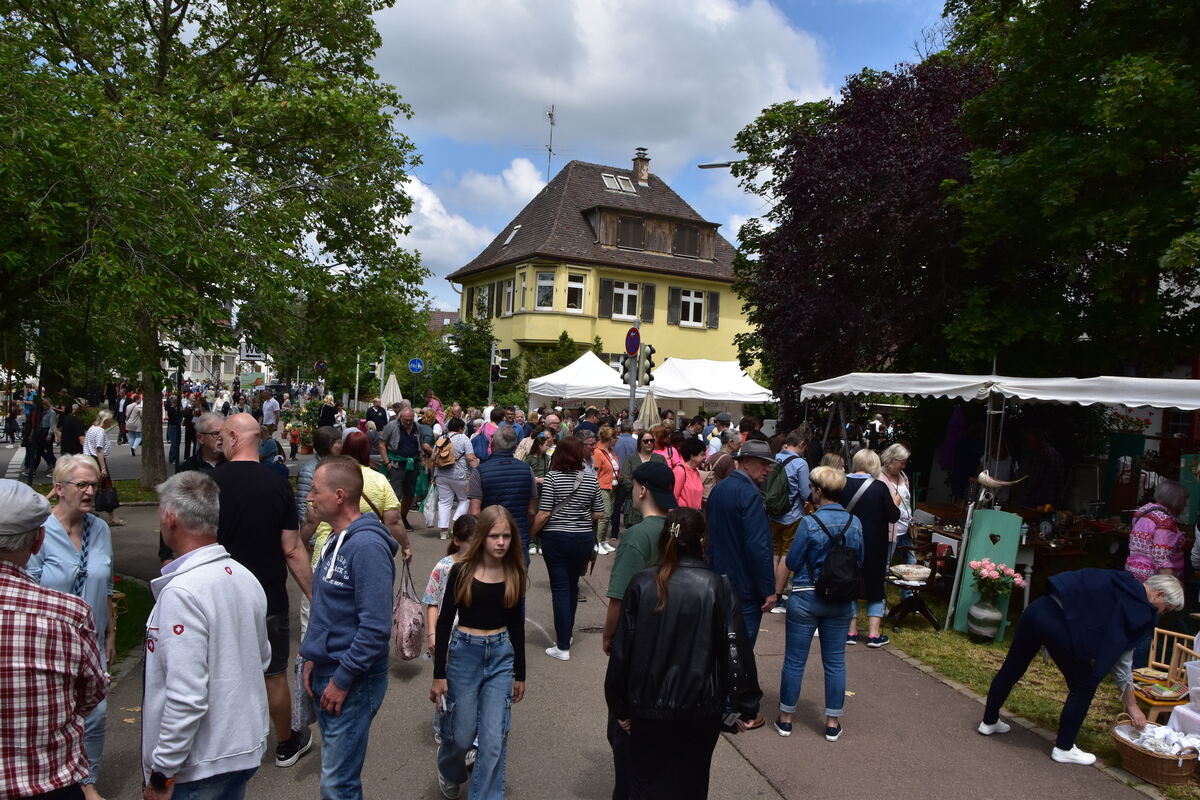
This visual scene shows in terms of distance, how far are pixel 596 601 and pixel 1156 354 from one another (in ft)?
33.0

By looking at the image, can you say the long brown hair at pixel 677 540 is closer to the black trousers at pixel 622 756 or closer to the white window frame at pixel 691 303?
the black trousers at pixel 622 756

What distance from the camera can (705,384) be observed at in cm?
2444

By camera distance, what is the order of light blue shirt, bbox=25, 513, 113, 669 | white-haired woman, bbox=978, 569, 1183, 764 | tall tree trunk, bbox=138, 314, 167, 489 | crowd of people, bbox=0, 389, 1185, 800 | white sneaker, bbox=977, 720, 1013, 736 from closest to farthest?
1. crowd of people, bbox=0, 389, 1185, 800
2. light blue shirt, bbox=25, 513, 113, 669
3. white-haired woman, bbox=978, 569, 1183, 764
4. white sneaker, bbox=977, 720, 1013, 736
5. tall tree trunk, bbox=138, 314, 167, 489

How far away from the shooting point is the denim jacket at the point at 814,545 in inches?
229

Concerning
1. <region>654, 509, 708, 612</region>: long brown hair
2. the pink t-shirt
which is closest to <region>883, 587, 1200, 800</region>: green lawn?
the pink t-shirt

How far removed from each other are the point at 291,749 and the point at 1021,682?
579 centimetres

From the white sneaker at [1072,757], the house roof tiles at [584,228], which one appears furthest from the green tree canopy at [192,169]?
the house roof tiles at [584,228]

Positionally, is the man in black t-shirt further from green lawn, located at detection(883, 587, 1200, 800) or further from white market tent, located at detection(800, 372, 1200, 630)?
white market tent, located at detection(800, 372, 1200, 630)

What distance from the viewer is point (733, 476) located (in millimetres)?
6125

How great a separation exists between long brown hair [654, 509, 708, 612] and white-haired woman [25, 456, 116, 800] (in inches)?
97.9

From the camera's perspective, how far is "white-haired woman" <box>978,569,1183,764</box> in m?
5.55

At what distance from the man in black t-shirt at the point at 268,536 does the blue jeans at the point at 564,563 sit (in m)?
2.43

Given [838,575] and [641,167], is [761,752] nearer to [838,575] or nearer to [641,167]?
[838,575]

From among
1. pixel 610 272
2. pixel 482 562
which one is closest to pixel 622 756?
pixel 482 562
